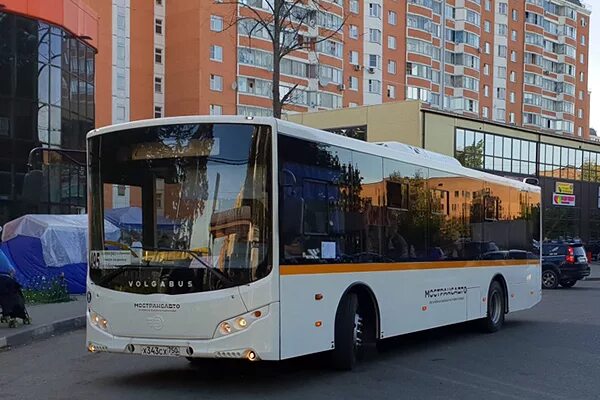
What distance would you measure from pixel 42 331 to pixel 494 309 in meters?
8.52

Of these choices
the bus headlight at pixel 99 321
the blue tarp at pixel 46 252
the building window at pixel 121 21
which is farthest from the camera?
the building window at pixel 121 21

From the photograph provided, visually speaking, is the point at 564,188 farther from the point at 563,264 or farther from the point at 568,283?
the point at 563,264

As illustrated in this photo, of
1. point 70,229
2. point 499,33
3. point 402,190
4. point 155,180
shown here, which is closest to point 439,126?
point 70,229

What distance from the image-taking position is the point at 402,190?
11.0 m

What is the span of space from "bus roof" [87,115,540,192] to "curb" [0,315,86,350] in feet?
16.9

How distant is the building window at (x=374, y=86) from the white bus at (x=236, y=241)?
63163mm

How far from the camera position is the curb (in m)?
12.4

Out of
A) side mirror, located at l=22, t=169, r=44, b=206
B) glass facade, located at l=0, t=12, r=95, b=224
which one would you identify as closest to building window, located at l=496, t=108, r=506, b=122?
glass facade, located at l=0, t=12, r=95, b=224

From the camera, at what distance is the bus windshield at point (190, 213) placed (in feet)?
26.0

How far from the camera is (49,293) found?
18594 millimetres

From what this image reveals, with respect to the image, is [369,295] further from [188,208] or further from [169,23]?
[169,23]

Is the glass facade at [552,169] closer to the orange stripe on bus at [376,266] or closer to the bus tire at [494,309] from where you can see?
the bus tire at [494,309]

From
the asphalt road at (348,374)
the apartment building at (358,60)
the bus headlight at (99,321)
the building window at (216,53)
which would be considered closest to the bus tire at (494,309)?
the asphalt road at (348,374)

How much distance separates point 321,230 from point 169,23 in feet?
197
